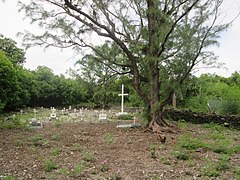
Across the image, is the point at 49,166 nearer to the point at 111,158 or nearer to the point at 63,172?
the point at 63,172

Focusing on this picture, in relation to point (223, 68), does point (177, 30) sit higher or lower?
higher

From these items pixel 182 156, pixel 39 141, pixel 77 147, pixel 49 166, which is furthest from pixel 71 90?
pixel 49 166

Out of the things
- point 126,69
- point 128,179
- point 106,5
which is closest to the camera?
point 128,179

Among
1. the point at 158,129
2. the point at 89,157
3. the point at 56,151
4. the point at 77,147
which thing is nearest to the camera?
the point at 89,157

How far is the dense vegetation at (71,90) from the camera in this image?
1495 cm

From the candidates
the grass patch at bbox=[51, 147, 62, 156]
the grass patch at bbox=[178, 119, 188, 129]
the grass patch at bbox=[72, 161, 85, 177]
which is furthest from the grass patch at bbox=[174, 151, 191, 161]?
the grass patch at bbox=[178, 119, 188, 129]

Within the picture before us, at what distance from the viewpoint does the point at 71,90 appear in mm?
26062

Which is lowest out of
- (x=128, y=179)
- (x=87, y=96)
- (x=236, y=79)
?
(x=128, y=179)

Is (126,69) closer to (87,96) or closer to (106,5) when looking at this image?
(106,5)

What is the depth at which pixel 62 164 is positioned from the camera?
16.8 ft

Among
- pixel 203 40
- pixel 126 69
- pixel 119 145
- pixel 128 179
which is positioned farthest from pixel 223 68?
pixel 128 179

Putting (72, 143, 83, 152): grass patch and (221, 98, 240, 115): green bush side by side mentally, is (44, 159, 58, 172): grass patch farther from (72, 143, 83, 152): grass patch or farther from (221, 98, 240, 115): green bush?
(221, 98, 240, 115): green bush

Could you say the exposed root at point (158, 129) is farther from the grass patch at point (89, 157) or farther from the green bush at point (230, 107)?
the green bush at point (230, 107)

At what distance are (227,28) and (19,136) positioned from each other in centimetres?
753
